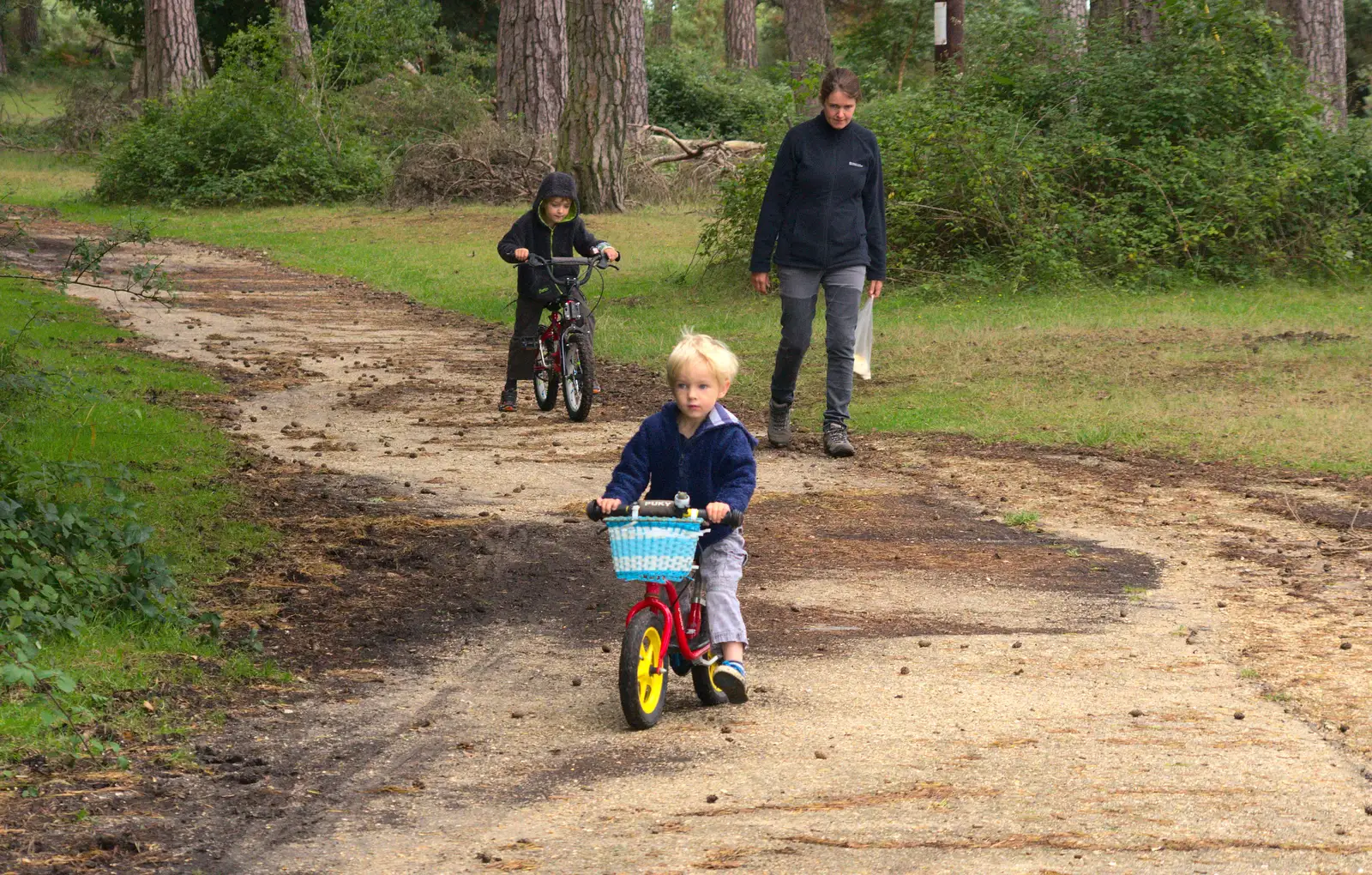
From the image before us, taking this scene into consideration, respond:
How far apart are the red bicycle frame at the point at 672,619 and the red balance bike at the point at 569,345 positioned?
5774 mm

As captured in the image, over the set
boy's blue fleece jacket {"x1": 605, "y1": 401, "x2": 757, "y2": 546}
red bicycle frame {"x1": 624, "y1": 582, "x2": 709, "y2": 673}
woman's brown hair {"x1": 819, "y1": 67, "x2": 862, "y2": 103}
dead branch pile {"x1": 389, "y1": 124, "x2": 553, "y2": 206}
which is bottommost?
red bicycle frame {"x1": 624, "y1": 582, "x2": 709, "y2": 673}

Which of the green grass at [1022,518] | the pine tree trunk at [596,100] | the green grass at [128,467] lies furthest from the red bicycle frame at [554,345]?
the pine tree trunk at [596,100]

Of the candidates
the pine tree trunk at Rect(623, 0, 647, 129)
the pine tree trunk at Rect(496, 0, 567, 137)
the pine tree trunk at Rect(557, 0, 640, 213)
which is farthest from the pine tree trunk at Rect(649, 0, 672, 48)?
the pine tree trunk at Rect(557, 0, 640, 213)

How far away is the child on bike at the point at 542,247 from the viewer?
1126 cm

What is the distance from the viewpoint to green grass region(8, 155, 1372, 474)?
10.9m

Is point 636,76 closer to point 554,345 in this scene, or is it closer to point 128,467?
point 554,345

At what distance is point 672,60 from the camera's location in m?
40.4

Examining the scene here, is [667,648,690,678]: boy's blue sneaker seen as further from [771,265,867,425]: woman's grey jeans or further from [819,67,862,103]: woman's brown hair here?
[819,67,862,103]: woman's brown hair

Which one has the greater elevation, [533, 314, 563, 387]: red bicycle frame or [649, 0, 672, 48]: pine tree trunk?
[649, 0, 672, 48]: pine tree trunk

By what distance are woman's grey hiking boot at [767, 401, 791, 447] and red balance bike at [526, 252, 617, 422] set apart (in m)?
1.42

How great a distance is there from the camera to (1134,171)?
1870cm

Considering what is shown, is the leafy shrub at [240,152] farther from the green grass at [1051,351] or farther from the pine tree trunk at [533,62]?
the green grass at [1051,351]

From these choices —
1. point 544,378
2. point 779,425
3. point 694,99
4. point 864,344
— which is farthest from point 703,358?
point 694,99

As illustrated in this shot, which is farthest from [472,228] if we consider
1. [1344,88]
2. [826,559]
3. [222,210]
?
[826,559]
